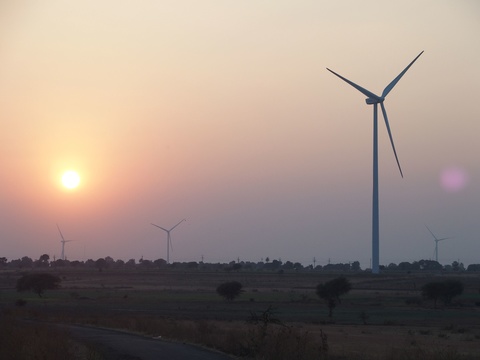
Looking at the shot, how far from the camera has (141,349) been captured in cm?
3534

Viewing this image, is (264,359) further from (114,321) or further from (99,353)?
(114,321)

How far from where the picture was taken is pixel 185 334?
4366 cm

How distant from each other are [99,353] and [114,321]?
24583mm

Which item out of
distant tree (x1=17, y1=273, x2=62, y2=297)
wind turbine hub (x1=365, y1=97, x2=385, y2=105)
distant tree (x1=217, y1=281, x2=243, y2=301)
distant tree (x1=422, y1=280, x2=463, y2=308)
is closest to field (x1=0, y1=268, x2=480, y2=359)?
distant tree (x1=217, y1=281, x2=243, y2=301)

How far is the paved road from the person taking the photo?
32.3 metres

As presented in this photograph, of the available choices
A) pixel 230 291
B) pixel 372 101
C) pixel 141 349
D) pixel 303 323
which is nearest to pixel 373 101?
pixel 372 101

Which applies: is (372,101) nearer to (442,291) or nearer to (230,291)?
(442,291)

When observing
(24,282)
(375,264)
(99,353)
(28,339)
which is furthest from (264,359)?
(375,264)

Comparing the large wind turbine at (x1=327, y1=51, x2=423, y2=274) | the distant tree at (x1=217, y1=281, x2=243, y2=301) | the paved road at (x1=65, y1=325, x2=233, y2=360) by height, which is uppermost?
the large wind turbine at (x1=327, y1=51, x2=423, y2=274)

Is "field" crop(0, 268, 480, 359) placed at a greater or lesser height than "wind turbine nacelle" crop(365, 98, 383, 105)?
lesser

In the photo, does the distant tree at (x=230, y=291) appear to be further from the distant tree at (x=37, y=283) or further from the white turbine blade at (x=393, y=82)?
the white turbine blade at (x=393, y=82)

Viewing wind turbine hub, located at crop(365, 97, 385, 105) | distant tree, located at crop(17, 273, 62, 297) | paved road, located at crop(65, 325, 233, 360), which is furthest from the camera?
distant tree, located at crop(17, 273, 62, 297)

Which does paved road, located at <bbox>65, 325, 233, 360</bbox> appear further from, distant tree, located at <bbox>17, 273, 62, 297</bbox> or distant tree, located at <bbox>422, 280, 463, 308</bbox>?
distant tree, located at <bbox>17, 273, 62, 297</bbox>

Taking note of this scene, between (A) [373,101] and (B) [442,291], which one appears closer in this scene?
(B) [442,291]
